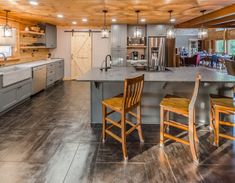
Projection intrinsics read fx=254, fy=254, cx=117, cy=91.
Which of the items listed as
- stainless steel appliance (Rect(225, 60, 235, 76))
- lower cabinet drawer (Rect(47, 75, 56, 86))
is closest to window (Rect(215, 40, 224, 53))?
lower cabinet drawer (Rect(47, 75, 56, 86))

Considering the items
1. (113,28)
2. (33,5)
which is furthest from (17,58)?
(113,28)

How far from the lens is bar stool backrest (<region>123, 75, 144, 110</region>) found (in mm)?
3093

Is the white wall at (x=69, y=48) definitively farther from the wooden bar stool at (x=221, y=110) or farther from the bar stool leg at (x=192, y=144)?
the bar stool leg at (x=192, y=144)

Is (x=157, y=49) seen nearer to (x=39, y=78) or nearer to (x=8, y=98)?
(x=39, y=78)

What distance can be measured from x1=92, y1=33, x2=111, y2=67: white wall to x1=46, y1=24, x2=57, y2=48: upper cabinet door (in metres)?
1.52

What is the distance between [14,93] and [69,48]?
5.13 meters

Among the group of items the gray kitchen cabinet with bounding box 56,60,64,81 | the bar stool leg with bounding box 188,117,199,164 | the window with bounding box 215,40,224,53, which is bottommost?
the bar stool leg with bounding box 188,117,199,164

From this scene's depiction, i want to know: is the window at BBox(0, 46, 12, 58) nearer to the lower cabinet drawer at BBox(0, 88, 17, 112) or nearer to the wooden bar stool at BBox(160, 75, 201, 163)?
the lower cabinet drawer at BBox(0, 88, 17, 112)

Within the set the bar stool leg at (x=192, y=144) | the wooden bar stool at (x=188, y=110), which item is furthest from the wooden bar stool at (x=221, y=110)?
the bar stool leg at (x=192, y=144)

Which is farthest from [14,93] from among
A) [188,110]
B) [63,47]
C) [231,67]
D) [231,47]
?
[231,47]

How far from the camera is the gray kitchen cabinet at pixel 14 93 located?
5.00 meters

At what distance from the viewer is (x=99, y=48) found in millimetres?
10266

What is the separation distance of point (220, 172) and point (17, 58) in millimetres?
6229

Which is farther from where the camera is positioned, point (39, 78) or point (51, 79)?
point (51, 79)
